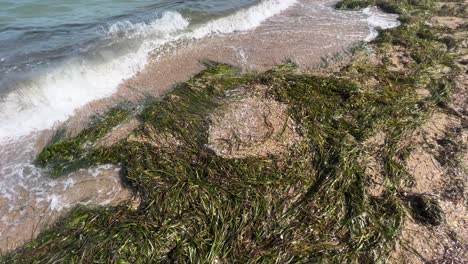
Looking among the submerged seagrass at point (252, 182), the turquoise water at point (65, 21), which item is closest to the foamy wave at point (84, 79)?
the turquoise water at point (65, 21)

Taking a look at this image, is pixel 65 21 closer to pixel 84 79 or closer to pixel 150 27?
pixel 150 27

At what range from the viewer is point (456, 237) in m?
3.05

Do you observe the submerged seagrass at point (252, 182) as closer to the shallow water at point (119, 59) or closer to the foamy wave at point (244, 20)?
the shallow water at point (119, 59)

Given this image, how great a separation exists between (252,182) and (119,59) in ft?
14.1

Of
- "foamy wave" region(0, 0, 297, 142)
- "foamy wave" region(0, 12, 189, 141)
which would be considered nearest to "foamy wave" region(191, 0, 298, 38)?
"foamy wave" region(0, 0, 297, 142)

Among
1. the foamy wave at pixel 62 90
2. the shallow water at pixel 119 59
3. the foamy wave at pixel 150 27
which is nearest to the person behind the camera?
the shallow water at pixel 119 59

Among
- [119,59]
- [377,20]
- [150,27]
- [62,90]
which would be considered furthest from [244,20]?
[62,90]

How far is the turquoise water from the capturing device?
22.0 ft

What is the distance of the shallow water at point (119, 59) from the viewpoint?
369 centimetres

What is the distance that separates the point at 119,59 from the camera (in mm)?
6629

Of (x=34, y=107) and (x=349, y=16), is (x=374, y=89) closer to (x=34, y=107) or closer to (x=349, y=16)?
(x=349, y=16)

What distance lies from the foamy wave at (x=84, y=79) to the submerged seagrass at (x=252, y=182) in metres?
0.93

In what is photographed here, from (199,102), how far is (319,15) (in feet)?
18.1

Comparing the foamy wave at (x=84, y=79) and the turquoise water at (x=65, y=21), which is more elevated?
the turquoise water at (x=65, y=21)
